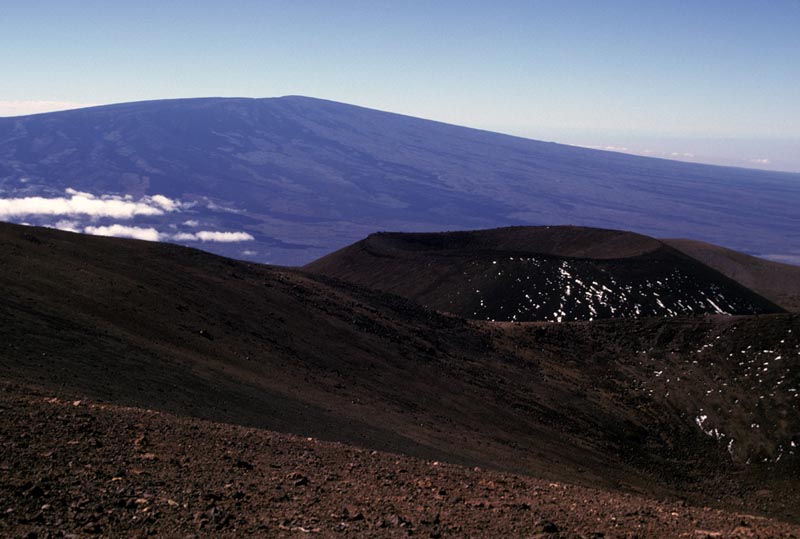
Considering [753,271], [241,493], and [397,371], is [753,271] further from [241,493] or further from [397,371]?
[241,493]

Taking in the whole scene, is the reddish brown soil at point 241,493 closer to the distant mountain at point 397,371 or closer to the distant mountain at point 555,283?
the distant mountain at point 397,371

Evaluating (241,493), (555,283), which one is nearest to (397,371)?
(241,493)

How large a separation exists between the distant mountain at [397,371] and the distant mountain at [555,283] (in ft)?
30.6

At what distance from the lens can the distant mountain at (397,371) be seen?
1522 cm

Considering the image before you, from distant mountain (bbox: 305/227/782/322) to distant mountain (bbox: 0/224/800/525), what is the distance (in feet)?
30.6

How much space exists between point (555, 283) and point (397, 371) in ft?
79.6

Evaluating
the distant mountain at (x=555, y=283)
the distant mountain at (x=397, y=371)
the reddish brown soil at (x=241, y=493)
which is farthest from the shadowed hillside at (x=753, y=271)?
the reddish brown soil at (x=241, y=493)

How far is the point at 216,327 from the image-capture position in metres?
21.8

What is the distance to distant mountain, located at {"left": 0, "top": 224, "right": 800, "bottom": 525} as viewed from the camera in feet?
49.9

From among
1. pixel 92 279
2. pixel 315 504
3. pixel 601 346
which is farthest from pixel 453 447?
pixel 601 346

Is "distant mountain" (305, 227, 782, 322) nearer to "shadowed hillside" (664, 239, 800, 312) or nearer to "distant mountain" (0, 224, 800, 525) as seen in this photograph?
"distant mountain" (0, 224, 800, 525)

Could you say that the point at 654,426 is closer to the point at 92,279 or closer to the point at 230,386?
the point at 230,386

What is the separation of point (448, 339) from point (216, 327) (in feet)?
37.5

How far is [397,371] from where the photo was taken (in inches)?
963
